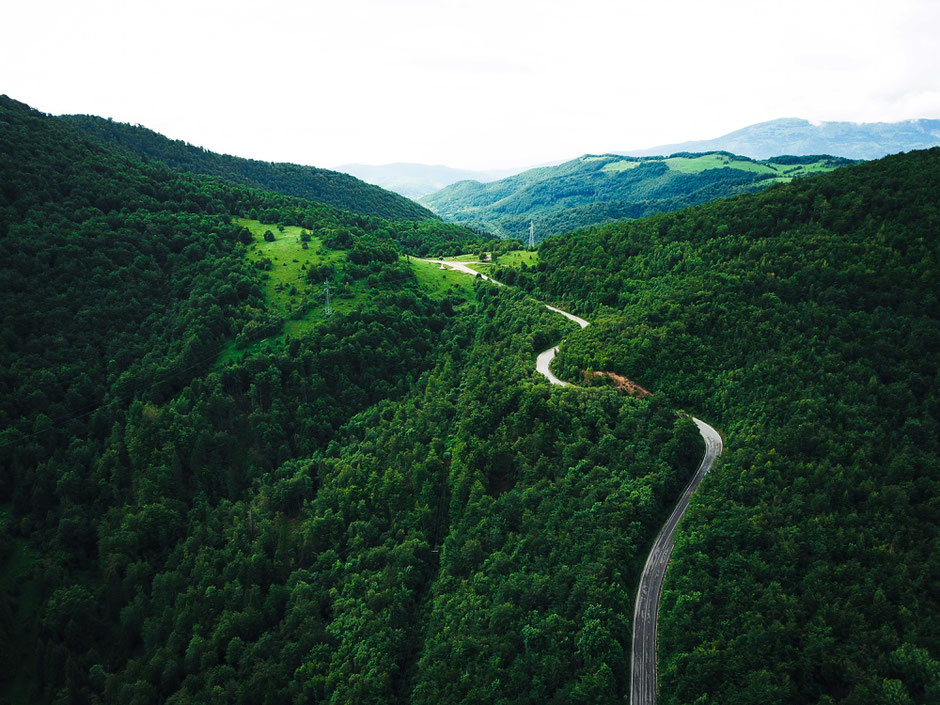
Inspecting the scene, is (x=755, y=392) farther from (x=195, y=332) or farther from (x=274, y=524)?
(x=195, y=332)

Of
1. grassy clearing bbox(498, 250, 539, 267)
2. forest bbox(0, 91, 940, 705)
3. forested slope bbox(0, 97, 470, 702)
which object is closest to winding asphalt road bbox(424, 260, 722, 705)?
forest bbox(0, 91, 940, 705)

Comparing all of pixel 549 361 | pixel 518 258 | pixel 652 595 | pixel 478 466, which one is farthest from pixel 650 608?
pixel 518 258

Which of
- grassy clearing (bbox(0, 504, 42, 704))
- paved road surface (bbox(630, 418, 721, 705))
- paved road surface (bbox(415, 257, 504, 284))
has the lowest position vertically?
grassy clearing (bbox(0, 504, 42, 704))

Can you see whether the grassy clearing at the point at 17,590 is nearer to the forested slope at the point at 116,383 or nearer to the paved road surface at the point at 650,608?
the forested slope at the point at 116,383

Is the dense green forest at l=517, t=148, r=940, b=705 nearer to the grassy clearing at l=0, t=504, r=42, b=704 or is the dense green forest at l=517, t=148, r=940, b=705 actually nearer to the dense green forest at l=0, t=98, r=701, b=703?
the dense green forest at l=0, t=98, r=701, b=703

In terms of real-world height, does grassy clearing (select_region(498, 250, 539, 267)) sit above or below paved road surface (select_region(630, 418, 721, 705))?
above

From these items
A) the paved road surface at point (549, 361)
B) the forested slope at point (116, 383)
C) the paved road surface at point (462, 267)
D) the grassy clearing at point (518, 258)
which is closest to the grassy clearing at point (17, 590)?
the forested slope at point (116, 383)

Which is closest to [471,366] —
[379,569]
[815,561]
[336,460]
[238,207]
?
[336,460]
